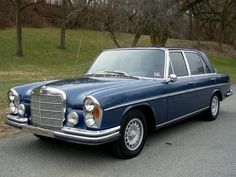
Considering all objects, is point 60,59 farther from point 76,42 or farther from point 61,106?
point 61,106

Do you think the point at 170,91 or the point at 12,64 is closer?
the point at 170,91

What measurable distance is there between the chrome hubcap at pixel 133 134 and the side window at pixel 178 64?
1.51 metres

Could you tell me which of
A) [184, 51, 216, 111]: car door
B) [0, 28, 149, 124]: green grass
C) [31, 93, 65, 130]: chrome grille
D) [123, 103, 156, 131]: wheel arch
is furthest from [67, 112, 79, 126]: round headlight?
[0, 28, 149, 124]: green grass

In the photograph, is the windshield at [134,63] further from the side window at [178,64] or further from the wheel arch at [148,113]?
the wheel arch at [148,113]

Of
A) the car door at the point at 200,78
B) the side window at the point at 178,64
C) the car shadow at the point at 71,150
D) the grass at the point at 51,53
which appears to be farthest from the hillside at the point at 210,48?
the car shadow at the point at 71,150

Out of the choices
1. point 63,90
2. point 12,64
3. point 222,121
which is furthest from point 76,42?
point 63,90

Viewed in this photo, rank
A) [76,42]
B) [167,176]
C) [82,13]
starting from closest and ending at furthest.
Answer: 1. [167,176]
2. [82,13]
3. [76,42]

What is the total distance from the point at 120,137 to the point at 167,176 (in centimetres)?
87

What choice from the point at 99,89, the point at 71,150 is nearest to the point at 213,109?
the point at 71,150

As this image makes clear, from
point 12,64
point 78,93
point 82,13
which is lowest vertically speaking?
point 12,64

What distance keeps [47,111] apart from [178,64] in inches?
110

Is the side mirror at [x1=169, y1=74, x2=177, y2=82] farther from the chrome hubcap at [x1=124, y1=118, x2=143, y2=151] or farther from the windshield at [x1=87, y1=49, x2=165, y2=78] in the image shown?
the chrome hubcap at [x1=124, y1=118, x2=143, y2=151]

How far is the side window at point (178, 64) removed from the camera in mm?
6684

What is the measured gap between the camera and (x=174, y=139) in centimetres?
648
